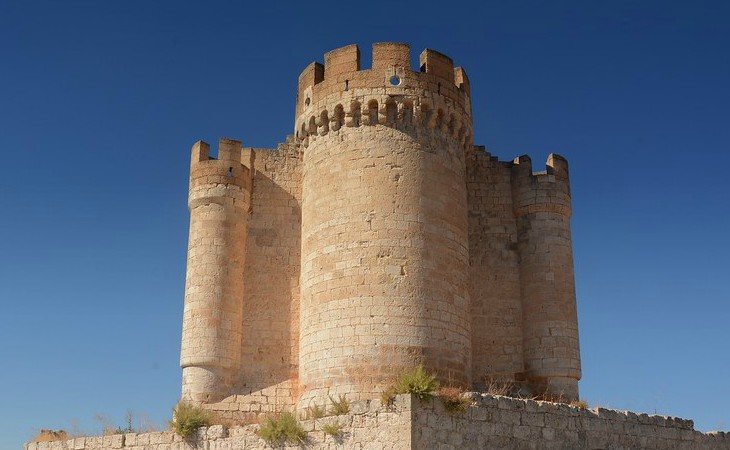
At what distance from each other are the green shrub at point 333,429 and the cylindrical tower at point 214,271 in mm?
4726

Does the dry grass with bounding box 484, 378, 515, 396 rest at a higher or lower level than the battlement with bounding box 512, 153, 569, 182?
lower

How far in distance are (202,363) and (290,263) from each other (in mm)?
2918

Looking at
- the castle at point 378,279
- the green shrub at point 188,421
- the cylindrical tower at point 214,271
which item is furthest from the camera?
the cylindrical tower at point 214,271

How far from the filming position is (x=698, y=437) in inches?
623

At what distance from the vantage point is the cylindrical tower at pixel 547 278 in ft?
56.8

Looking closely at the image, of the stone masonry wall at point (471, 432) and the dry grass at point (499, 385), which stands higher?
the dry grass at point (499, 385)

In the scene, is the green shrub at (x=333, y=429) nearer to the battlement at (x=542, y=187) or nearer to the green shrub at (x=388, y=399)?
the green shrub at (x=388, y=399)

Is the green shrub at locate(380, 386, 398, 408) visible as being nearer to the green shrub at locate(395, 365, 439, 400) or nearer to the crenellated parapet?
the green shrub at locate(395, 365, 439, 400)

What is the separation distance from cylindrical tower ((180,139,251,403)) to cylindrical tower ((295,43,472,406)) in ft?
6.13

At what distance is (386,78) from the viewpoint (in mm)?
16328

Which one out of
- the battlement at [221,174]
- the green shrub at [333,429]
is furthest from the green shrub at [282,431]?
the battlement at [221,174]

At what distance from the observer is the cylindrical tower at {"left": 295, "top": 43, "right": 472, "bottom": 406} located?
14695 mm

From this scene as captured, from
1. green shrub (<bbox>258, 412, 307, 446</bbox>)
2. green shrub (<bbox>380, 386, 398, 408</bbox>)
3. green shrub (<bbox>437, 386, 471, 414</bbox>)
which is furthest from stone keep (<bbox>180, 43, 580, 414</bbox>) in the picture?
green shrub (<bbox>380, 386, 398, 408</bbox>)

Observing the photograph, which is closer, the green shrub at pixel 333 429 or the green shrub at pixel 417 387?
the green shrub at pixel 417 387
